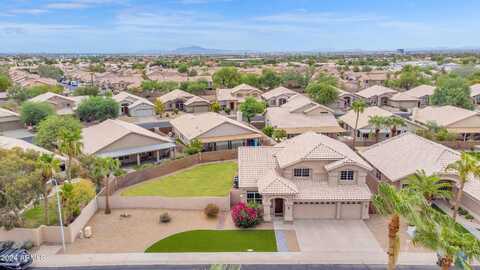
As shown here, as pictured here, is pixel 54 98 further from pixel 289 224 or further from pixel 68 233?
pixel 289 224

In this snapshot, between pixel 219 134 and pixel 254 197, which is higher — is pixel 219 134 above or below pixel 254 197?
above

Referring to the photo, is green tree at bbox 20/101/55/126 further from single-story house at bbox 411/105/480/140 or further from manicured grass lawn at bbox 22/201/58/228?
single-story house at bbox 411/105/480/140

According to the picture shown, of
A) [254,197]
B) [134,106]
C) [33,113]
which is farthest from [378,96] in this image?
[33,113]

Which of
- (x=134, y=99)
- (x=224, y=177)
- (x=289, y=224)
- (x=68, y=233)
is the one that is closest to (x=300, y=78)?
(x=134, y=99)

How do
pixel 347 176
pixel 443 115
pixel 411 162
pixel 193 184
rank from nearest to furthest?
pixel 347 176 → pixel 411 162 → pixel 193 184 → pixel 443 115

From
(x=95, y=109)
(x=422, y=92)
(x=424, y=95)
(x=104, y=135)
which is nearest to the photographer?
(x=104, y=135)

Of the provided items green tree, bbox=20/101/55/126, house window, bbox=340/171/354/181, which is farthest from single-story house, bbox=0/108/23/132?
house window, bbox=340/171/354/181

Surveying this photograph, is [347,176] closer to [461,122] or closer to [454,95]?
[461,122]
